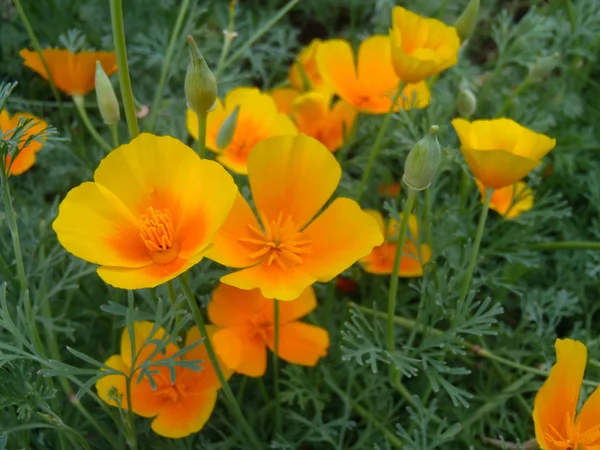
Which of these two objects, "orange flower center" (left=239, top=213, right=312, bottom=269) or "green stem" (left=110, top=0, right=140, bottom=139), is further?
"orange flower center" (left=239, top=213, right=312, bottom=269)

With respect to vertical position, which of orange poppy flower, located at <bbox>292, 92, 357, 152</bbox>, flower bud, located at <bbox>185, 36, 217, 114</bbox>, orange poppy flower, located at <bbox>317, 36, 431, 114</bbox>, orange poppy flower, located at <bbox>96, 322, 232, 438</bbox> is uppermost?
flower bud, located at <bbox>185, 36, 217, 114</bbox>

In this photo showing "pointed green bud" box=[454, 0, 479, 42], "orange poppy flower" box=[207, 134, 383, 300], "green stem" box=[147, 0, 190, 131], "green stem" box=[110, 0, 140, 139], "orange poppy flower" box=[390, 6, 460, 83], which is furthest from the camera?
"green stem" box=[147, 0, 190, 131]

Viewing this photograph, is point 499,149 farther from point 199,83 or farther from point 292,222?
point 199,83

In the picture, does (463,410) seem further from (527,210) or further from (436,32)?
(436,32)

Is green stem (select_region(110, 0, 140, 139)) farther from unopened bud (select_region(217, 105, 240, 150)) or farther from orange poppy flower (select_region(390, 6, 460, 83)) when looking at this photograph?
orange poppy flower (select_region(390, 6, 460, 83))

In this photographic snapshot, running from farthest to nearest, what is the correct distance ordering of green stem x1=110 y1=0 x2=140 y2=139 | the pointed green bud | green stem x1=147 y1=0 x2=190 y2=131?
green stem x1=147 y1=0 x2=190 y2=131 → the pointed green bud → green stem x1=110 y1=0 x2=140 y2=139

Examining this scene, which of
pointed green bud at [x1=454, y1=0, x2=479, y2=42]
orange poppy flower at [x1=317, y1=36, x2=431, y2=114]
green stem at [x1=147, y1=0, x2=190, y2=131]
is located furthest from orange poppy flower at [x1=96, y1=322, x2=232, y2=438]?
pointed green bud at [x1=454, y1=0, x2=479, y2=42]

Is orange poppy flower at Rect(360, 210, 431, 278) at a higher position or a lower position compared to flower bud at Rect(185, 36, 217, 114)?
lower
